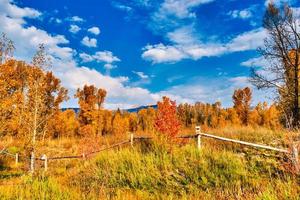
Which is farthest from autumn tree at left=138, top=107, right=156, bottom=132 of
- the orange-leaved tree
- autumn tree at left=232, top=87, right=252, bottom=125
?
autumn tree at left=232, top=87, right=252, bottom=125

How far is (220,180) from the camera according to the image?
754 cm

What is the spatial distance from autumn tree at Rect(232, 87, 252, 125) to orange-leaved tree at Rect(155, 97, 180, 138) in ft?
162

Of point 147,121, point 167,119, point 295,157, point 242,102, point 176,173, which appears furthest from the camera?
point 242,102

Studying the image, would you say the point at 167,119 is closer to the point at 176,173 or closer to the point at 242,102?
the point at 176,173

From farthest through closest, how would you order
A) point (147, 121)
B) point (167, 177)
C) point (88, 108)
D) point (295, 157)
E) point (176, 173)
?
point (88, 108), point (147, 121), point (176, 173), point (167, 177), point (295, 157)

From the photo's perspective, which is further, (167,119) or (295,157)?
(167,119)

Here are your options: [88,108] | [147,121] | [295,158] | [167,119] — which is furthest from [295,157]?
[88,108]

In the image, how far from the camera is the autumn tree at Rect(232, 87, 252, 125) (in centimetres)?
6085

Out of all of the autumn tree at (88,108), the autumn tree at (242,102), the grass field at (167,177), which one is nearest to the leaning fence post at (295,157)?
the grass field at (167,177)

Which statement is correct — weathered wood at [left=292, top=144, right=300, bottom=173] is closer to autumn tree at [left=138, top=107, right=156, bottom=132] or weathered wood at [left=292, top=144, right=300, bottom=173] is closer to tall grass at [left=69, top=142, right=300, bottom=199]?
tall grass at [left=69, top=142, right=300, bottom=199]

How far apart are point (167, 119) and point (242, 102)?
55.4m

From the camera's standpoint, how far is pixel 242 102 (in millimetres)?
63438

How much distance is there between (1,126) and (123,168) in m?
6.23

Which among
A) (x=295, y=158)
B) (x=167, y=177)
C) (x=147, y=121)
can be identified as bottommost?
(x=167, y=177)
